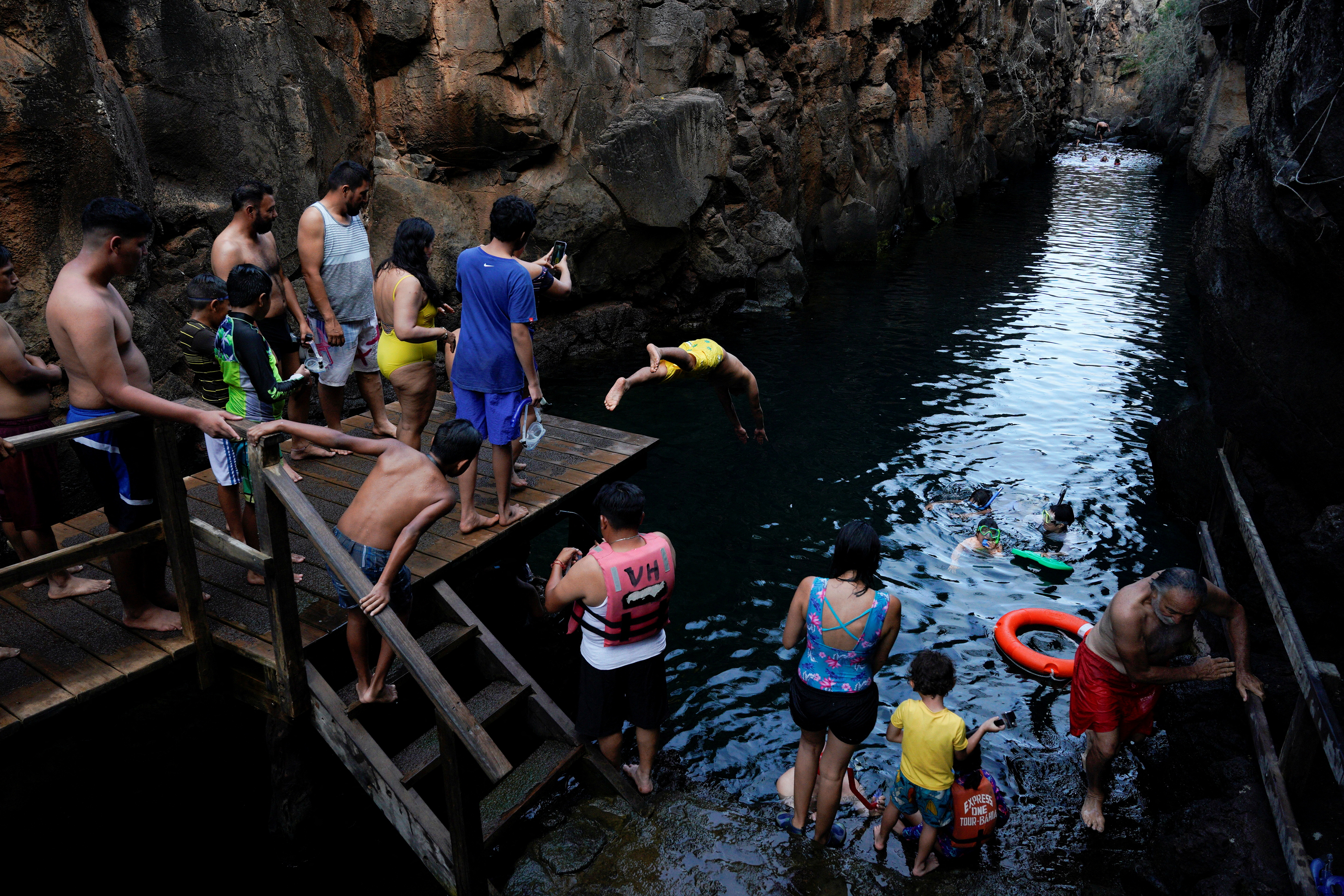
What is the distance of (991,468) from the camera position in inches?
435

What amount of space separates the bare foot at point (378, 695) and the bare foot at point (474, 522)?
4.35ft

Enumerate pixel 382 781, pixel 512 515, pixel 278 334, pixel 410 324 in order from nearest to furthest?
pixel 382 781 → pixel 410 324 → pixel 278 334 → pixel 512 515

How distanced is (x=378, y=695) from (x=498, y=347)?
7.50 feet

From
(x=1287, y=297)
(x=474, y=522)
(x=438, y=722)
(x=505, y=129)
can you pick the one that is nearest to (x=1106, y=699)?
(x=1287, y=297)

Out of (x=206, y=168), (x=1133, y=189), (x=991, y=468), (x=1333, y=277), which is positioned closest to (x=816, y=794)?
(x=1333, y=277)

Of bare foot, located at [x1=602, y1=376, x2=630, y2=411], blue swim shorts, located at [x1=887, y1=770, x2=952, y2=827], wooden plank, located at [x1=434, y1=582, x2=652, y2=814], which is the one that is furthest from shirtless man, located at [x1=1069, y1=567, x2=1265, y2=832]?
bare foot, located at [x1=602, y1=376, x2=630, y2=411]

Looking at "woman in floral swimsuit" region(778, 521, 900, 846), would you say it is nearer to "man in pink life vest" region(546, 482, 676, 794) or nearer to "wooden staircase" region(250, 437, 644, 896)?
"man in pink life vest" region(546, 482, 676, 794)

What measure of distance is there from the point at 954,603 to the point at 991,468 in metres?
3.33

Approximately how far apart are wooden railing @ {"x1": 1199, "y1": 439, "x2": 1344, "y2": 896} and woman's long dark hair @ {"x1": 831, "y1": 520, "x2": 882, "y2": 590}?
2.34 metres

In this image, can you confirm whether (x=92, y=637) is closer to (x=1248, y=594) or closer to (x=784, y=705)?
(x=784, y=705)

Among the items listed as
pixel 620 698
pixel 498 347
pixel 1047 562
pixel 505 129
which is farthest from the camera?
pixel 505 129

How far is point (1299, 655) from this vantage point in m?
4.95

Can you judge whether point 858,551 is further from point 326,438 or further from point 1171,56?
point 1171,56

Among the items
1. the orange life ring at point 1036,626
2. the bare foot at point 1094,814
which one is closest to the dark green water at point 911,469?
the orange life ring at point 1036,626
